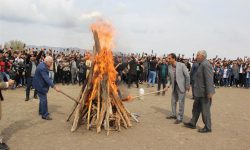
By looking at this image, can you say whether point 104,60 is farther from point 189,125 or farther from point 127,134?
point 189,125

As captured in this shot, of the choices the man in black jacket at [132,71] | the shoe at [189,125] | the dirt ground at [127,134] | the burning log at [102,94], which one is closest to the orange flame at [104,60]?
the burning log at [102,94]

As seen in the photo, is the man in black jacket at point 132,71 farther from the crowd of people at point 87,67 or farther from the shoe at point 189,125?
the shoe at point 189,125

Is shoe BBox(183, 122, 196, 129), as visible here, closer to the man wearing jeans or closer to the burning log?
the burning log

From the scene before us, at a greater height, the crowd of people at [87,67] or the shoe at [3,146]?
the crowd of people at [87,67]

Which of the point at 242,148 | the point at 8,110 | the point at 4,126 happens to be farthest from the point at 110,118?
the point at 8,110

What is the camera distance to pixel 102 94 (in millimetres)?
9445

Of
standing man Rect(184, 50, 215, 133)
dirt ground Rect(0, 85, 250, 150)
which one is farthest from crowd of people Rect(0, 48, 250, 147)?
dirt ground Rect(0, 85, 250, 150)

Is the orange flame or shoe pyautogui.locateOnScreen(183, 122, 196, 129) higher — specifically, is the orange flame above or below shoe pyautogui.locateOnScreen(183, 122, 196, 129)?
above

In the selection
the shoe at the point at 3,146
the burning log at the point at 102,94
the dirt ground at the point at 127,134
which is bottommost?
the dirt ground at the point at 127,134

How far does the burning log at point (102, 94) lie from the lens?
9.29 meters

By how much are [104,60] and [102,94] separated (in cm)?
101

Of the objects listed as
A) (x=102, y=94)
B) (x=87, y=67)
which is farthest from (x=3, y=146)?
(x=87, y=67)

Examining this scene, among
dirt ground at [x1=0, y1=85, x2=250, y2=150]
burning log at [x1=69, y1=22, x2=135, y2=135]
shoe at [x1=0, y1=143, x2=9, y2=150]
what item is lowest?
dirt ground at [x1=0, y1=85, x2=250, y2=150]

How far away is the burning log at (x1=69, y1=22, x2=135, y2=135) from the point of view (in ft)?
30.5
